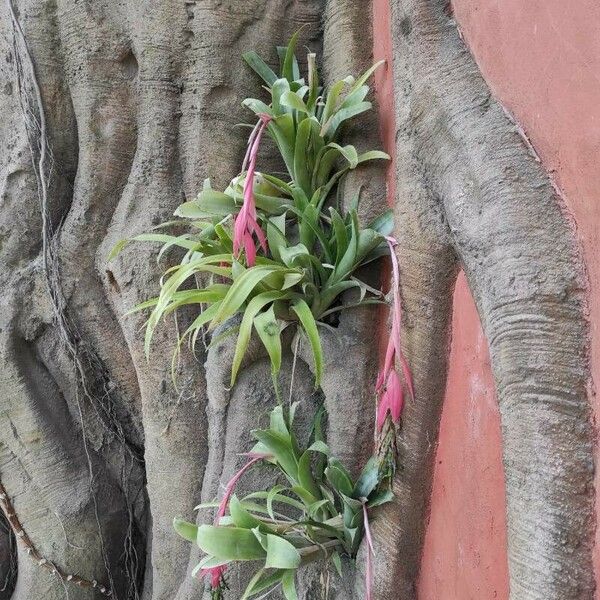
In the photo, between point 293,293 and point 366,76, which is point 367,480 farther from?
point 366,76

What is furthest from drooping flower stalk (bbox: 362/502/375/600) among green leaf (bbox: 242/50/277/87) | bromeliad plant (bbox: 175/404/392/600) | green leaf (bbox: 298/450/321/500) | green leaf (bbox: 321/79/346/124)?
green leaf (bbox: 242/50/277/87)

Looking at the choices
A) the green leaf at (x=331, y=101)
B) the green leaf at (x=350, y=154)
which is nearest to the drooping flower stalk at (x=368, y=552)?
the green leaf at (x=350, y=154)

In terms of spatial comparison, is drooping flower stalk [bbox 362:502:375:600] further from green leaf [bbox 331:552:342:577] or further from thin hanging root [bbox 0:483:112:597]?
thin hanging root [bbox 0:483:112:597]

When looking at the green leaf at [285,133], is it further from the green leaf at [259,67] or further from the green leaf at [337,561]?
the green leaf at [337,561]

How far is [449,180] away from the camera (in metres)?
1.01

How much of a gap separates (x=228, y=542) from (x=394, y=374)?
369 mm

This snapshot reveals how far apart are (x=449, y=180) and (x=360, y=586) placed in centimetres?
72

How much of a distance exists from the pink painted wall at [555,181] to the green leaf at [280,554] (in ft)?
0.72

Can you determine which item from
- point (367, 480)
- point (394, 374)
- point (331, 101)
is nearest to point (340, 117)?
point (331, 101)

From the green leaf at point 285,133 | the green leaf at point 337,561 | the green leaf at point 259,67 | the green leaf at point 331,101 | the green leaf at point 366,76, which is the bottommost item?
the green leaf at point 337,561

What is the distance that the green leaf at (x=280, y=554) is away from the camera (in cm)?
114

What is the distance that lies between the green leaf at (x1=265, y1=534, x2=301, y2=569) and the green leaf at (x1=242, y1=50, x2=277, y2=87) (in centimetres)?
95

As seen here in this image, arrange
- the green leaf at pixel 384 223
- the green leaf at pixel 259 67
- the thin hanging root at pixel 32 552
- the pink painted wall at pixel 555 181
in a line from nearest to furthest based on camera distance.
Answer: the pink painted wall at pixel 555 181 < the green leaf at pixel 384 223 < the green leaf at pixel 259 67 < the thin hanging root at pixel 32 552

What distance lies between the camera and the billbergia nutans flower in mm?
1128
